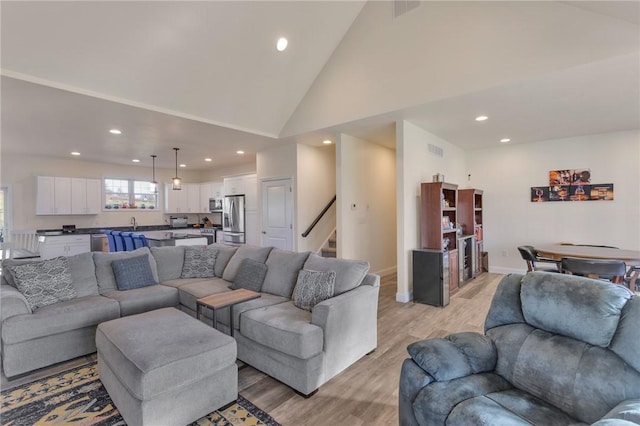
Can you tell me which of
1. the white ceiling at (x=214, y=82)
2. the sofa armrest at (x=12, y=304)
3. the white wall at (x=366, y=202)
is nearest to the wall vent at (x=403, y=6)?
the white ceiling at (x=214, y=82)

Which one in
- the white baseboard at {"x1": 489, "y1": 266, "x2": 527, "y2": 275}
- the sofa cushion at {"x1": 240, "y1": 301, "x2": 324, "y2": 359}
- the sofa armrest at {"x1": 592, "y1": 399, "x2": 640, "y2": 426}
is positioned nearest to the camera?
the sofa armrest at {"x1": 592, "y1": 399, "x2": 640, "y2": 426}

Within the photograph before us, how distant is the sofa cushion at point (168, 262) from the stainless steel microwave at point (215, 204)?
15.8ft

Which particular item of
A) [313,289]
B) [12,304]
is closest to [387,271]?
[313,289]

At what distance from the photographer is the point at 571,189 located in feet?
19.0

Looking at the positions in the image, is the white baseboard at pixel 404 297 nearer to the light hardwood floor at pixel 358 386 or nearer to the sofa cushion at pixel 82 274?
the light hardwood floor at pixel 358 386

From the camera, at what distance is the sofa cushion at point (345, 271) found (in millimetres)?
2789

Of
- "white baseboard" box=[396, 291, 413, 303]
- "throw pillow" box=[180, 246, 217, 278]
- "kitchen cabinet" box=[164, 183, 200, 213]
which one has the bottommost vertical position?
"white baseboard" box=[396, 291, 413, 303]

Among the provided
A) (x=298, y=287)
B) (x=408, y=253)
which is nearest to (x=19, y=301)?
(x=298, y=287)

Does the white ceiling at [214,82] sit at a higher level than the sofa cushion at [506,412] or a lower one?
higher

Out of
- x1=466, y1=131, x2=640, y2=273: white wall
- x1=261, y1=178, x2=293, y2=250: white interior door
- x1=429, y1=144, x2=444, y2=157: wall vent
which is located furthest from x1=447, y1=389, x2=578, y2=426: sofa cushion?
x1=466, y1=131, x2=640, y2=273: white wall

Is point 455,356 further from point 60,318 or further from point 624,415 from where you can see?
point 60,318

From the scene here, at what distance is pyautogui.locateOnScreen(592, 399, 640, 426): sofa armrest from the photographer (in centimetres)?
106

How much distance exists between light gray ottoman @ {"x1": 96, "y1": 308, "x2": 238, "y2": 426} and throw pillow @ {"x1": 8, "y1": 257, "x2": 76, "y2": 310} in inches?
43.4

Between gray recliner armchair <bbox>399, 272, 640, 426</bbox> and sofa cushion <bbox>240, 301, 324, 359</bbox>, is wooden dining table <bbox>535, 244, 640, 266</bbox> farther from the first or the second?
sofa cushion <bbox>240, 301, 324, 359</bbox>
